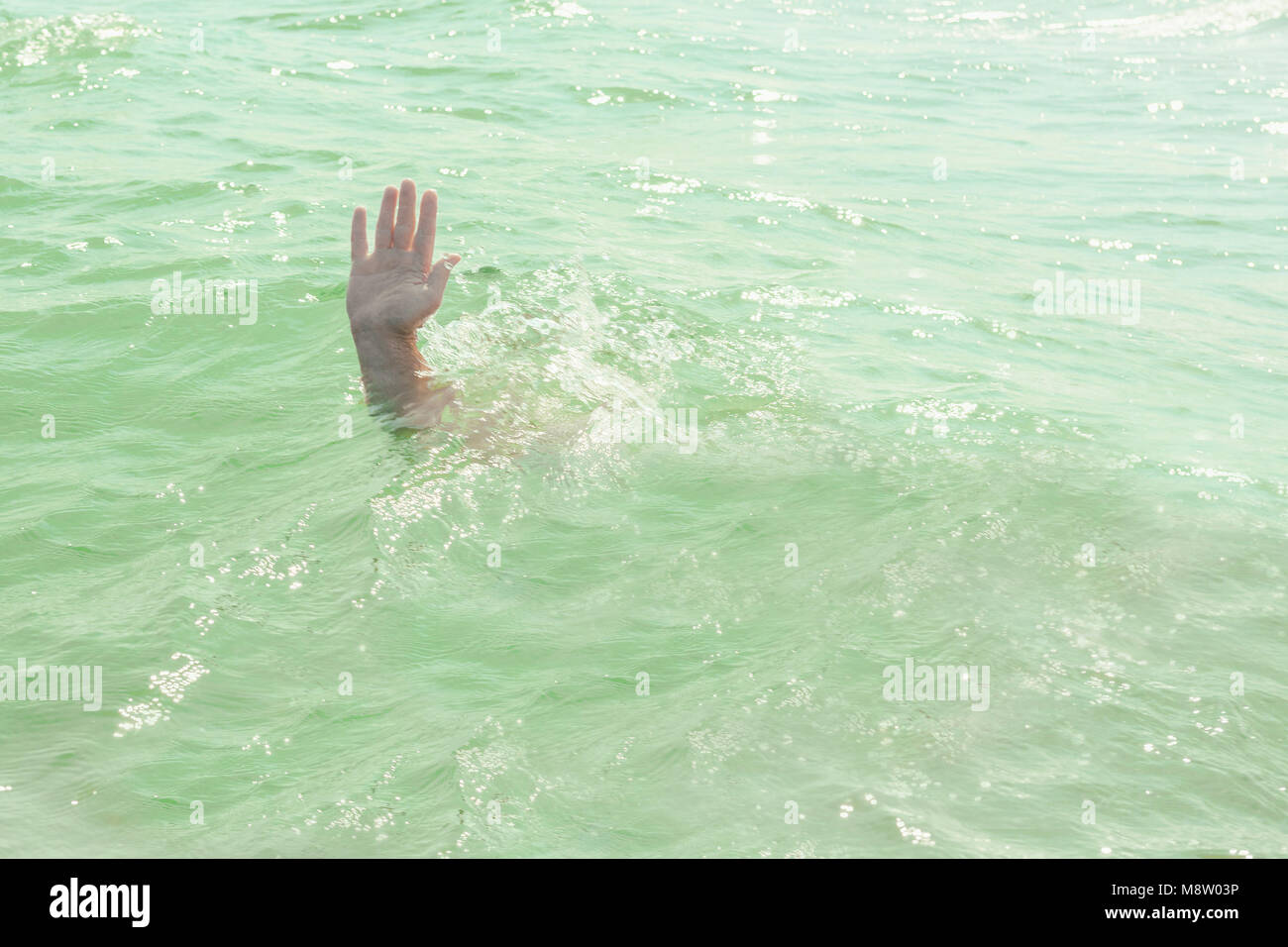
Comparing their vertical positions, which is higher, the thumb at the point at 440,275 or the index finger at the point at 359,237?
the index finger at the point at 359,237

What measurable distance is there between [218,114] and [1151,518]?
9036 millimetres

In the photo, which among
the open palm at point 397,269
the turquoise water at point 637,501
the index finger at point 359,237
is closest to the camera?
the turquoise water at point 637,501

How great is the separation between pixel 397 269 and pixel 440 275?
0.85 ft

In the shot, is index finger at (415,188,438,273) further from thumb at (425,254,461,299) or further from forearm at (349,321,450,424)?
forearm at (349,321,450,424)

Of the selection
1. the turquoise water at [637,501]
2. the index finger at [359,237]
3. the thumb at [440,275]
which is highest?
the index finger at [359,237]

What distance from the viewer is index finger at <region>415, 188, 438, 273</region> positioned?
→ 6.19m

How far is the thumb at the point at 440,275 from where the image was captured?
237 inches

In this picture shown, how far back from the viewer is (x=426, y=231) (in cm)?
620

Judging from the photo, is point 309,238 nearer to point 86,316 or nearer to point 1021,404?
point 86,316

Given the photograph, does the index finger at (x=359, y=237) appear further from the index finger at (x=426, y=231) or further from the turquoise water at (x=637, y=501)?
the turquoise water at (x=637, y=501)

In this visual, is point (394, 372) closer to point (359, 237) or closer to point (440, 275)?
point (440, 275)

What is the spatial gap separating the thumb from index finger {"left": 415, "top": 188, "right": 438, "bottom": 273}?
0.47 ft

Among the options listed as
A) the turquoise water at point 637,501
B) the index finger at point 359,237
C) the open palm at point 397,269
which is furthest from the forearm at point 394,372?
the index finger at point 359,237
